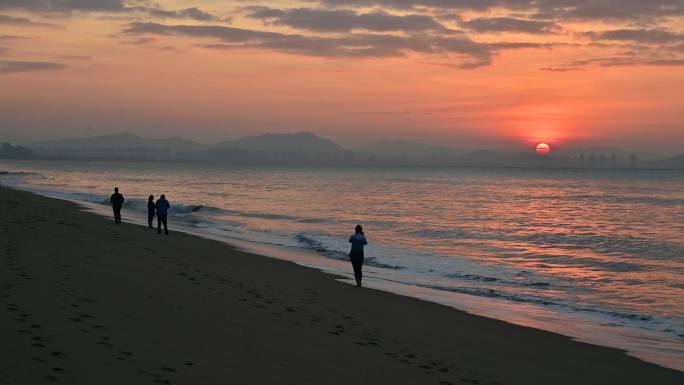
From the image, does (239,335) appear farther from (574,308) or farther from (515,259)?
(515,259)

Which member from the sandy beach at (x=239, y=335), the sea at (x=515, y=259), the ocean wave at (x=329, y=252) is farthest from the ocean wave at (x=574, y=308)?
the ocean wave at (x=329, y=252)

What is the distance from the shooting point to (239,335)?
903 cm

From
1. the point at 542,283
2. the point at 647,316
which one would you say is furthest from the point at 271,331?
the point at 542,283

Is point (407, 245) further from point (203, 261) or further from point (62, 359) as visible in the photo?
point (62, 359)

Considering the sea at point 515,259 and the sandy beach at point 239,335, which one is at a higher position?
the sandy beach at point 239,335

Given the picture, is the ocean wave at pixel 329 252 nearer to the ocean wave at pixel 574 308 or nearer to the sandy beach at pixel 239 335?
the ocean wave at pixel 574 308

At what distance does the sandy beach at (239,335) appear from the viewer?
23.0ft

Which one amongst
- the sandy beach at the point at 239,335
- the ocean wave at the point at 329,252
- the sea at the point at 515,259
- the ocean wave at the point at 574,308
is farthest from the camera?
the ocean wave at the point at 329,252

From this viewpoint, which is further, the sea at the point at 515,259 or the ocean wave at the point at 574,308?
the sea at the point at 515,259

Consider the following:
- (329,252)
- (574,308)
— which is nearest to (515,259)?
(329,252)

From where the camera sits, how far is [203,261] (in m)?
18.1

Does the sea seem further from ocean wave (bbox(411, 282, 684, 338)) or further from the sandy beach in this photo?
the sandy beach

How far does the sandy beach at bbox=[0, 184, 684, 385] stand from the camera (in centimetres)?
701

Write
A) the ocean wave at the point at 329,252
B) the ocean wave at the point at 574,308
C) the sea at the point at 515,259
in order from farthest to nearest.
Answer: the ocean wave at the point at 329,252, the sea at the point at 515,259, the ocean wave at the point at 574,308
